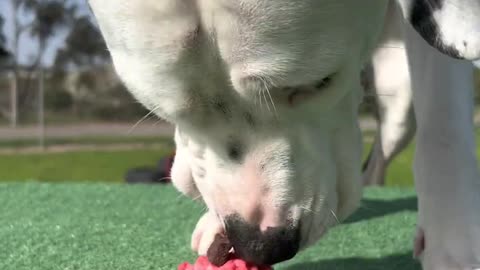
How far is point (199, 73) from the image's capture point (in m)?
0.84

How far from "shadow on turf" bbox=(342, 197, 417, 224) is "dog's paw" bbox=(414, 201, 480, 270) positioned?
2.08 feet

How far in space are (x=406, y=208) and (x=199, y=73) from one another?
121 cm

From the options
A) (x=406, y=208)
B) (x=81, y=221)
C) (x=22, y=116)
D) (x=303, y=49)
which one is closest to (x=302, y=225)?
(x=303, y=49)

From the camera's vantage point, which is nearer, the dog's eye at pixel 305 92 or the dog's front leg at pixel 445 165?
the dog's eye at pixel 305 92

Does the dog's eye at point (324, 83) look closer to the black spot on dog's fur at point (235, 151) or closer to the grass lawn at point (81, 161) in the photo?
the black spot on dog's fur at point (235, 151)

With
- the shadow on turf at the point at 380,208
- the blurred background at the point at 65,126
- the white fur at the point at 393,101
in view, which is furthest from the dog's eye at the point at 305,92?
the blurred background at the point at 65,126

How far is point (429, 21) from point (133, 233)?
87 centimetres

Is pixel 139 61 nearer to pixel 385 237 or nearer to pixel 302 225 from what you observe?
pixel 302 225

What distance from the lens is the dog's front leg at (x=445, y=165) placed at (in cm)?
101

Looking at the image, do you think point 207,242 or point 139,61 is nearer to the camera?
point 139,61

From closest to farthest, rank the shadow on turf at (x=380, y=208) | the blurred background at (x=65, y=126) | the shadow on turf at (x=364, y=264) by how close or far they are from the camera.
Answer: the shadow on turf at (x=364, y=264), the shadow on turf at (x=380, y=208), the blurred background at (x=65, y=126)

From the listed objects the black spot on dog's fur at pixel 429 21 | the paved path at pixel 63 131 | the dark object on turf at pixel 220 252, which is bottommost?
the paved path at pixel 63 131

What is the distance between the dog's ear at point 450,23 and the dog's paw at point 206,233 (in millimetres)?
393

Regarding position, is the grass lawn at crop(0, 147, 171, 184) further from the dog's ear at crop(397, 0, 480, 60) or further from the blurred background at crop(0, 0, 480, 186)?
the dog's ear at crop(397, 0, 480, 60)
